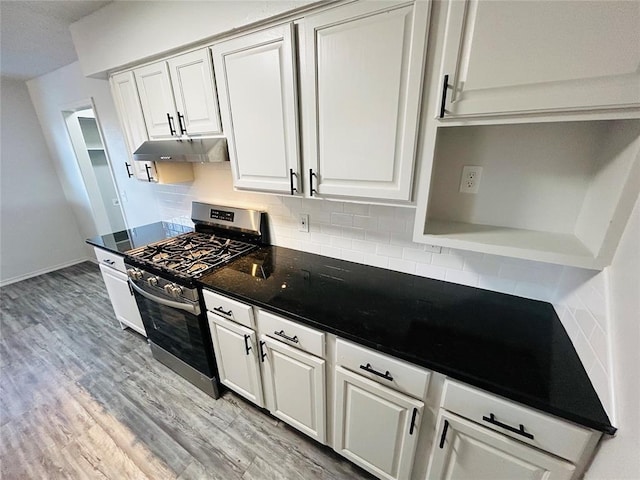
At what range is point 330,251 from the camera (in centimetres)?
173

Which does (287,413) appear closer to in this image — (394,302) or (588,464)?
(394,302)

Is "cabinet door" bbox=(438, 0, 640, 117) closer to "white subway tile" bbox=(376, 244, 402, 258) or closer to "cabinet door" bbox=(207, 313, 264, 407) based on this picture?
"white subway tile" bbox=(376, 244, 402, 258)

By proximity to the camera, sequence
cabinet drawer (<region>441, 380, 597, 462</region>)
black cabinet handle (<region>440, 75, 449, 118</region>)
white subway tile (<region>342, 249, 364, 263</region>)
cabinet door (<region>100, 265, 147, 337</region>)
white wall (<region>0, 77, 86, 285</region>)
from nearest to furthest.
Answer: cabinet drawer (<region>441, 380, 597, 462</region>), black cabinet handle (<region>440, 75, 449, 118</region>), white subway tile (<region>342, 249, 364, 263</region>), cabinet door (<region>100, 265, 147, 337</region>), white wall (<region>0, 77, 86, 285</region>)

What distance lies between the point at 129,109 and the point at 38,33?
3.61ft

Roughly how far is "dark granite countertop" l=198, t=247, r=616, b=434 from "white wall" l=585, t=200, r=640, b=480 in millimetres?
63

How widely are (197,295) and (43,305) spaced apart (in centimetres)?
308

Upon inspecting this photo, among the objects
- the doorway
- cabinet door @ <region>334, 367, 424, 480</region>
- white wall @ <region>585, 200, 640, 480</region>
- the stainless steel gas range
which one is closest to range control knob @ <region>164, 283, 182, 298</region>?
the stainless steel gas range

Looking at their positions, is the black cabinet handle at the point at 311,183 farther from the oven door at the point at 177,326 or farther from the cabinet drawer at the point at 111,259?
the cabinet drawer at the point at 111,259

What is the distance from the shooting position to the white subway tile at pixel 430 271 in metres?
1.43

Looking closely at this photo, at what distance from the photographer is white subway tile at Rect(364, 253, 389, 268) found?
61.4 inches

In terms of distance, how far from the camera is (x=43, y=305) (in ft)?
10.2

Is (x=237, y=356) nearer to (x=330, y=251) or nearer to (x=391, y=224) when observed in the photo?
(x=330, y=251)

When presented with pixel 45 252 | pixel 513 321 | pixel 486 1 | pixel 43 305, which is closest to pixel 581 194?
pixel 513 321

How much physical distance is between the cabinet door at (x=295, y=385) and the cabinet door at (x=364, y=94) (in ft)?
2.79
